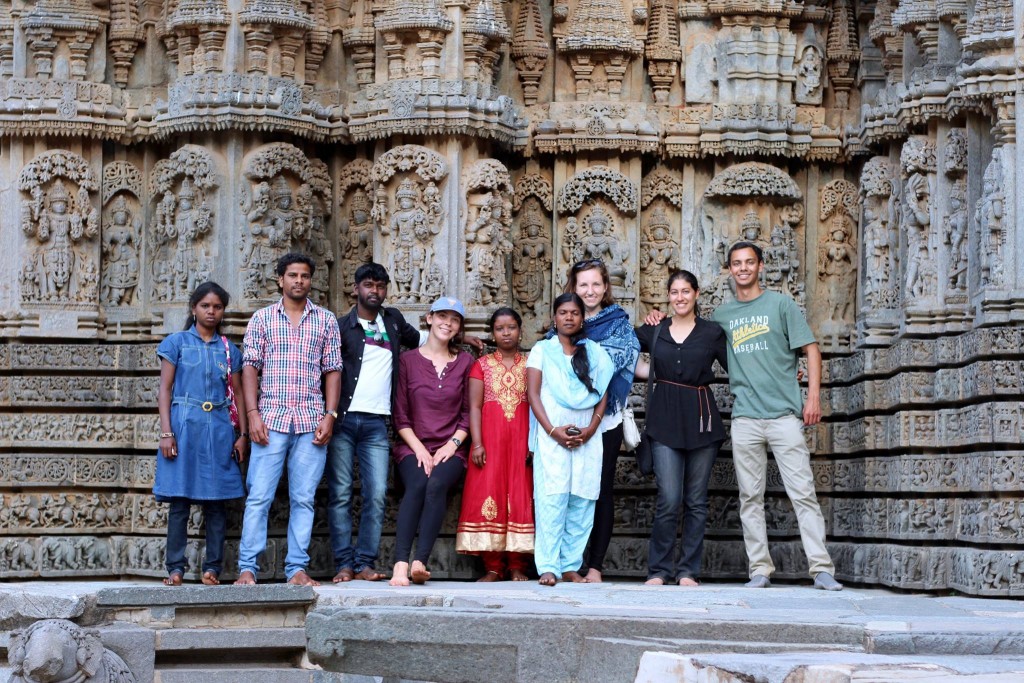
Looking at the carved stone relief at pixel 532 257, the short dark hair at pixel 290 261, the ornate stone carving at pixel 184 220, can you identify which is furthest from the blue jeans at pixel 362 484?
the carved stone relief at pixel 532 257

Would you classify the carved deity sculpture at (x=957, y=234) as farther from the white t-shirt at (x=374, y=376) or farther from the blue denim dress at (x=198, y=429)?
the blue denim dress at (x=198, y=429)

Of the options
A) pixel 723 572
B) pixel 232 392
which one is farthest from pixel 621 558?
pixel 232 392

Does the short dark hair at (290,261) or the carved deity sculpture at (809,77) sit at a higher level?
the carved deity sculpture at (809,77)

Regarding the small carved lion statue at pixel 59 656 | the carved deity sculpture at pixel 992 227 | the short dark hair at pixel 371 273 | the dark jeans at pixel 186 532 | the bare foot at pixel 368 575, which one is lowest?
the small carved lion statue at pixel 59 656

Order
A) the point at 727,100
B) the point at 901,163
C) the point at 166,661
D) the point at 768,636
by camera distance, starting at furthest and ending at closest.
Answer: the point at 727,100 < the point at 901,163 < the point at 166,661 < the point at 768,636

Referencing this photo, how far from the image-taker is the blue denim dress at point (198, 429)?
12602mm

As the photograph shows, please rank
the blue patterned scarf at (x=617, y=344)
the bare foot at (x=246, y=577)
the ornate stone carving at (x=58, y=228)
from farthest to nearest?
the ornate stone carving at (x=58, y=228), the blue patterned scarf at (x=617, y=344), the bare foot at (x=246, y=577)

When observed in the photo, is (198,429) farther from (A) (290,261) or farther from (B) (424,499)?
(B) (424,499)

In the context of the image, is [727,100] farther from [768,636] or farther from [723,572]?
[768,636]

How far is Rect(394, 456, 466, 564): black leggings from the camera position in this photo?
12516mm

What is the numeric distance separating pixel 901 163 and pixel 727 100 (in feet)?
5.16

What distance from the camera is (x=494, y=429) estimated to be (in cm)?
1280

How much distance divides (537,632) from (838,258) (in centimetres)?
651

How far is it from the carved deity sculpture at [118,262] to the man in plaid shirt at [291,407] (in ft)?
7.82
